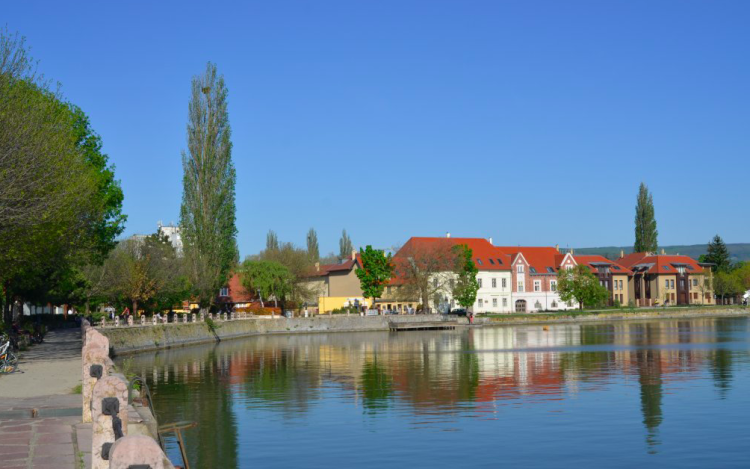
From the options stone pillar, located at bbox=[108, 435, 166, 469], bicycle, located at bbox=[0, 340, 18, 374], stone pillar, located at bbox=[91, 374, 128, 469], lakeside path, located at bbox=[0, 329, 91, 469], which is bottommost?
lakeside path, located at bbox=[0, 329, 91, 469]

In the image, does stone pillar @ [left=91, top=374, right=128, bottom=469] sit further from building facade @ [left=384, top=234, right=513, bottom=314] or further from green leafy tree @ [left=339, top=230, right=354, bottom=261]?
green leafy tree @ [left=339, top=230, right=354, bottom=261]

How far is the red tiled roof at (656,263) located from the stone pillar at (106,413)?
14587 cm

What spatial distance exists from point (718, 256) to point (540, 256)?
5312 cm

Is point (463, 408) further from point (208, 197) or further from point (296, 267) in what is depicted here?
point (296, 267)

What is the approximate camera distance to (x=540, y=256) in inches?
5433

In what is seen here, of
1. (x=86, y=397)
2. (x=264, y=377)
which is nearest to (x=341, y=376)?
(x=264, y=377)

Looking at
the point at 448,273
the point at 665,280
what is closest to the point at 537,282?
the point at 448,273

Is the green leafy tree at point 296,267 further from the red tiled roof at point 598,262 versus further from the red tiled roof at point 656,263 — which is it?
the red tiled roof at point 656,263

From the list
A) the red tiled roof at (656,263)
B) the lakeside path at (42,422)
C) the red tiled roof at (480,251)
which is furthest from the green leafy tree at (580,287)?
the lakeside path at (42,422)

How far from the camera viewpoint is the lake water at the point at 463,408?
24.6 meters

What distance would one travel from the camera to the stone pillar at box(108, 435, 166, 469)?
5.79m

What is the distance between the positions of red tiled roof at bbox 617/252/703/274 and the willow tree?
298 ft

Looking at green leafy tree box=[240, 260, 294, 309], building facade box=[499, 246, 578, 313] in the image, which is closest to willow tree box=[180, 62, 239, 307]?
green leafy tree box=[240, 260, 294, 309]

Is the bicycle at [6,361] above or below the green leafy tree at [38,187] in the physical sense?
below
